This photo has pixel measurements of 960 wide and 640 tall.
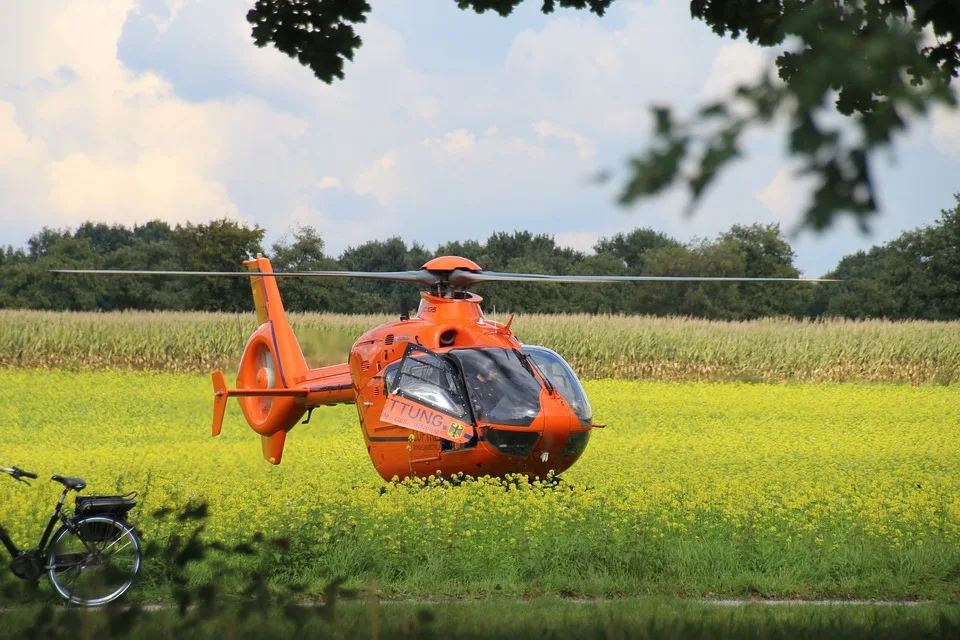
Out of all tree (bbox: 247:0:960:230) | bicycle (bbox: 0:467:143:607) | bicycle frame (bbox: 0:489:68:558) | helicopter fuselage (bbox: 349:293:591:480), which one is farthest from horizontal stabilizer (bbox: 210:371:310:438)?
tree (bbox: 247:0:960:230)

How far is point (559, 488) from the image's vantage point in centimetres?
1277

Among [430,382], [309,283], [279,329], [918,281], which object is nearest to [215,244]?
[309,283]

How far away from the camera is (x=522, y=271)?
7394 centimetres

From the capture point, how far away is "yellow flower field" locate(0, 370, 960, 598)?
393 inches

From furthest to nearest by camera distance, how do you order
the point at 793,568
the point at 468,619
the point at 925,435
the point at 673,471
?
the point at 925,435
the point at 673,471
the point at 793,568
the point at 468,619

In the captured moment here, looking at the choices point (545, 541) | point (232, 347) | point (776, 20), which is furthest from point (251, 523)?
point (232, 347)

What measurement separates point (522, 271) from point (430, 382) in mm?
61338

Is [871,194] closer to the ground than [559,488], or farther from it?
farther from it

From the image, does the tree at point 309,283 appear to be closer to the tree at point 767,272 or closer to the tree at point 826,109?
the tree at point 767,272

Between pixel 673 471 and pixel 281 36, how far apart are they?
10908mm

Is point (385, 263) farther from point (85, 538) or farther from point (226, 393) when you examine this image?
point (85, 538)

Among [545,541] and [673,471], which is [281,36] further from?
[673,471]

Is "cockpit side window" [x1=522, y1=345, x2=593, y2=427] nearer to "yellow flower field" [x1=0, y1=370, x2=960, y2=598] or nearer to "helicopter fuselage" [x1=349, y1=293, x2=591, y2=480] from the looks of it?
"helicopter fuselage" [x1=349, y1=293, x2=591, y2=480]

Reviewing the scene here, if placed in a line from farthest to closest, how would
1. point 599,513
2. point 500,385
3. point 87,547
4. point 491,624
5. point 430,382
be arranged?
point 430,382 → point 500,385 → point 599,513 → point 87,547 → point 491,624
